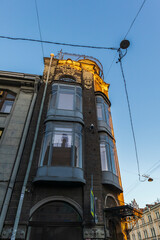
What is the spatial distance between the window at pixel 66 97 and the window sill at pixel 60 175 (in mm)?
5040

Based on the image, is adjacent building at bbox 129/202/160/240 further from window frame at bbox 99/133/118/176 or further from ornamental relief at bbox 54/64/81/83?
ornamental relief at bbox 54/64/81/83

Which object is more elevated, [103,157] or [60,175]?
[103,157]

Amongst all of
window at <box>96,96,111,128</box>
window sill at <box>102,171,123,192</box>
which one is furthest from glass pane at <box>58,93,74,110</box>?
window sill at <box>102,171,123,192</box>

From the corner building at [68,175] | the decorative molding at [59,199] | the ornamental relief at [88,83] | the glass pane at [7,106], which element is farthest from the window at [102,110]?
the glass pane at [7,106]

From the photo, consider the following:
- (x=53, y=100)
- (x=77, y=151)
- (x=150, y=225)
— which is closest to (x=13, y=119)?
(x=53, y=100)

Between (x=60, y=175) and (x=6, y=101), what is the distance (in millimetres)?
8594

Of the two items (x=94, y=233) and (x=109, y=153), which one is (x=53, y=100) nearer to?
(x=109, y=153)

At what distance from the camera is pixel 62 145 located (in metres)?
10.5

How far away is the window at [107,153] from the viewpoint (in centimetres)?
1126

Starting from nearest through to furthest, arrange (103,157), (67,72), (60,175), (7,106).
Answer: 1. (60,175)
2. (103,157)
3. (7,106)
4. (67,72)

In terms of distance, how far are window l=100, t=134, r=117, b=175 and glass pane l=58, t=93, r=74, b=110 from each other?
3.59 meters

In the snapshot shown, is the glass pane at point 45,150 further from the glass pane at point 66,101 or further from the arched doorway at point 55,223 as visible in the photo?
the glass pane at point 66,101

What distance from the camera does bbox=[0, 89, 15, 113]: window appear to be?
13.2 m

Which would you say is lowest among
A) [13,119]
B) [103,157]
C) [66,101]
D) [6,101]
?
[103,157]
